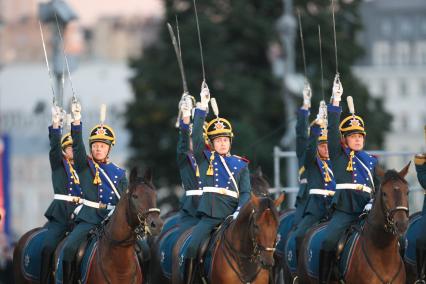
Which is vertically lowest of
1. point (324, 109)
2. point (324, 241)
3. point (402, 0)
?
point (324, 241)

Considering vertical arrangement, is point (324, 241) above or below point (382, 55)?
below

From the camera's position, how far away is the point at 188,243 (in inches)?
1086

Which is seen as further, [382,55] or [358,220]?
[382,55]

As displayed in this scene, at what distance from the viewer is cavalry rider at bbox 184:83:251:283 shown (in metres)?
27.2

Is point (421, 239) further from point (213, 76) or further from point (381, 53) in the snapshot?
point (381, 53)

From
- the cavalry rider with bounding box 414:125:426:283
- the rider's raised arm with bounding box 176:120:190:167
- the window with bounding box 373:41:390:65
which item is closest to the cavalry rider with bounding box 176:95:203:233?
the rider's raised arm with bounding box 176:120:190:167

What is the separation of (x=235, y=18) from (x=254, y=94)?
3840 millimetres

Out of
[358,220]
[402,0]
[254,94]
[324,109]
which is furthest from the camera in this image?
[402,0]

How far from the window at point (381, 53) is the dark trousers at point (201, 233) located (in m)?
146

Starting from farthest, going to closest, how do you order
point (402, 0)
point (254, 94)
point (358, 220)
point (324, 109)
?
point (402, 0) < point (254, 94) < point (324, 109) < point (358, 220)

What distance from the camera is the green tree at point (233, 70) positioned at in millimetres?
65688

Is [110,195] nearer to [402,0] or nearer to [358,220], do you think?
[358,220]

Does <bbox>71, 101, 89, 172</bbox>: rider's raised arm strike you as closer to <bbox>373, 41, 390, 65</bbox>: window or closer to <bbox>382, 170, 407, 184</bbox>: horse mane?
<bbox>382, 170, 407, 184</bbox>: horse mane

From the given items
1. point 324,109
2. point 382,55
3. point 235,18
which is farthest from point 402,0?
point 324,109
